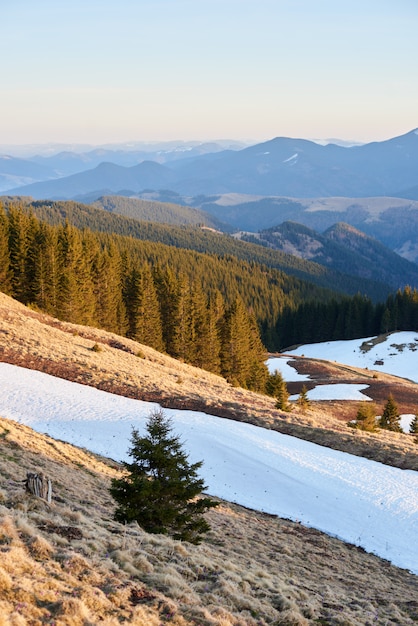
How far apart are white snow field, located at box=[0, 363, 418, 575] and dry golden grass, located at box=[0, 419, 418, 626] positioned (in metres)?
2.35

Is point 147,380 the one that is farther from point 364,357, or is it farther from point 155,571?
point 364,357

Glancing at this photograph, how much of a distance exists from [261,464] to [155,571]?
1437cm

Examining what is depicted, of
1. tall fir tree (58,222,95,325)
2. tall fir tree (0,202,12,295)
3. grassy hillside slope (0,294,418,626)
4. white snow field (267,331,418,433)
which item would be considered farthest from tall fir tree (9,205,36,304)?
grassy hillside slope (0,294,418,626)

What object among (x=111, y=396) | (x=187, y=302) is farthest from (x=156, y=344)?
(x=111, y=396)

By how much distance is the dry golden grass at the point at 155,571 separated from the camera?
8172 mm

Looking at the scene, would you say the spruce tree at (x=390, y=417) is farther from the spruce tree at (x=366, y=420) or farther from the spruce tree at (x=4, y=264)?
the spruce tree at (x=4, y=264)

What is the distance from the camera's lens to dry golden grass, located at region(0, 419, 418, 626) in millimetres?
8172

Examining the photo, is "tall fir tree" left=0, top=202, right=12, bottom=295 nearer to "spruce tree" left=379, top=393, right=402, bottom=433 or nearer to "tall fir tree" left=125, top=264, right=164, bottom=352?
"tall fir tree" left=125, top=264, right=164, bottom=352

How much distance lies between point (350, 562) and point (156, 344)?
161 ft

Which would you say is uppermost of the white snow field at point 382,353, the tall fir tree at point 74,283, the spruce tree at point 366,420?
the tall fir tree at point 74,283

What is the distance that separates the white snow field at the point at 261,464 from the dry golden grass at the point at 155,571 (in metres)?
2.35

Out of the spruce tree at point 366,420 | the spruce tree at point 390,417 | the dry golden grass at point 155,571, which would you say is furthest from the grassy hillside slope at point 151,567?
the spruce tree at point 390,417

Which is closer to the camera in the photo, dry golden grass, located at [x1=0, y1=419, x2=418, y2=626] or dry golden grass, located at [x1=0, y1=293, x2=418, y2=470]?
dry golden grass, located at [x1=0, y1=419, x2=418, y2=626]

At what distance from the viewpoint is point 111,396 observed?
28.7 meters
